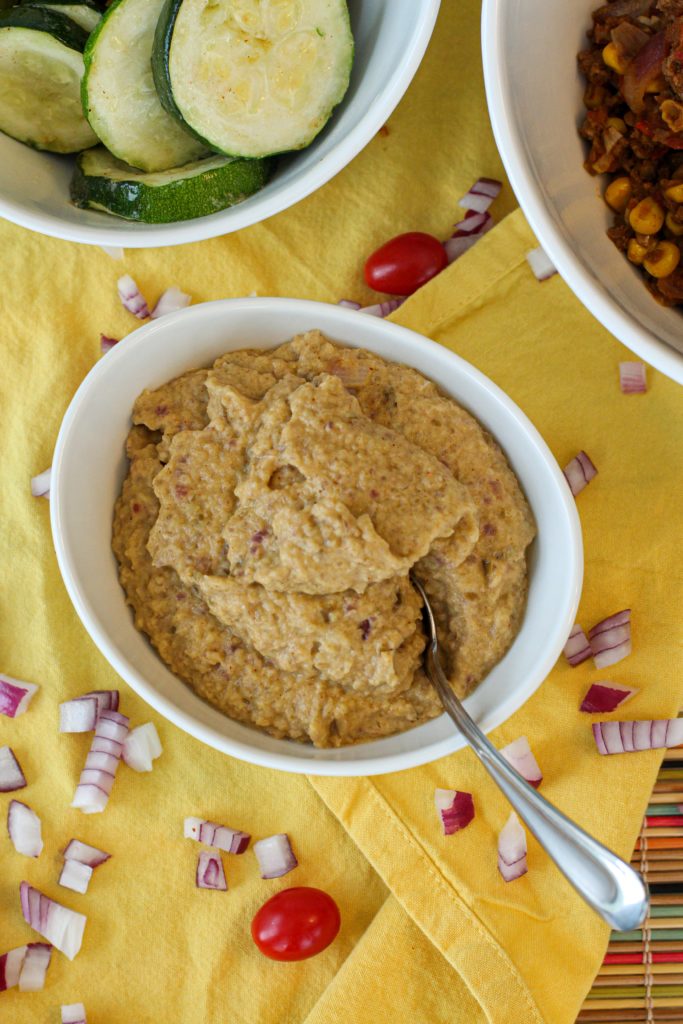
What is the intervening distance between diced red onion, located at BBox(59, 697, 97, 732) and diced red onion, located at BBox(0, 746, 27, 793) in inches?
6.2

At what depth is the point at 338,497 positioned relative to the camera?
6.98ft

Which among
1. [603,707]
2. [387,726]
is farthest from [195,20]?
[603,707]

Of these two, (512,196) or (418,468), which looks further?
(512,196)

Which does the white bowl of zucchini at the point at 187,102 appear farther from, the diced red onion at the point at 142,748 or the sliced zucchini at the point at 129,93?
the diced red onion at the point at 142,748

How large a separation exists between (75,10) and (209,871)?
224 cm

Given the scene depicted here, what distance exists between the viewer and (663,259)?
2.26 m

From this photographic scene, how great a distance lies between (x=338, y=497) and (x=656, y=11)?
1.29 meters

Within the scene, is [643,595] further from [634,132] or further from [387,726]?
[634,132]

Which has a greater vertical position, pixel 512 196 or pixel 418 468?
pixel 512 196

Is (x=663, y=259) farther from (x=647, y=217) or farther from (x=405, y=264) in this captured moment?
(x=405, y=264)

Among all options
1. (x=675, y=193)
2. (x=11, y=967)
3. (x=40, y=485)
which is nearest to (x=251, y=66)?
(x=675, y=193)

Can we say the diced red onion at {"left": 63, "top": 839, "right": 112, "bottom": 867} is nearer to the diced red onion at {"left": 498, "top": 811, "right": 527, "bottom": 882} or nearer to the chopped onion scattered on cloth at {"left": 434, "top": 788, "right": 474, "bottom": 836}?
the chopped onion scattered on cloth at {"left": 434, "top": 788, "right": 474, "bottom": 836}

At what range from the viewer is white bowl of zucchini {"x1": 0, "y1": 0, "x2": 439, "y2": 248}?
2309mm

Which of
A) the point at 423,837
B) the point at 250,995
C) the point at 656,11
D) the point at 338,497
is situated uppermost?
the point at 656,11
